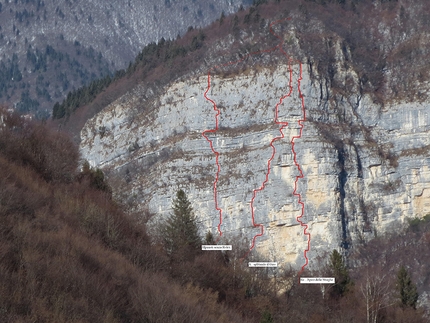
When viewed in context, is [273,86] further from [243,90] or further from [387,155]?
[387,155]

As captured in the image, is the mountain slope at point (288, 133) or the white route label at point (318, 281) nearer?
the white route label at point (318, 281)

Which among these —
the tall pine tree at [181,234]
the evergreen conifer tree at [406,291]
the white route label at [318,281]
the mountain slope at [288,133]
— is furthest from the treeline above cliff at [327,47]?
the tall pine tree at [181,234]

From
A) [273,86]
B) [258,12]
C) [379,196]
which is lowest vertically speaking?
[379,196]

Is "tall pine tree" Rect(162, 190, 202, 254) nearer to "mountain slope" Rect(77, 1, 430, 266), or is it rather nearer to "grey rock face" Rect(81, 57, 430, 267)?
"grey rock face" Rect(81, 57, 430, 267)

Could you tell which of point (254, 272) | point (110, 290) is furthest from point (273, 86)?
point (110, 290)

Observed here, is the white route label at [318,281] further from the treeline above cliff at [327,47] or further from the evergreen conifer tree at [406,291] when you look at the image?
the treeline above cliff at [327,47]

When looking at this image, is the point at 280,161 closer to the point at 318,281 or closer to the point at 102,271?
the point at 318,281

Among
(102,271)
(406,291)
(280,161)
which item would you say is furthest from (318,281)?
(280,161)

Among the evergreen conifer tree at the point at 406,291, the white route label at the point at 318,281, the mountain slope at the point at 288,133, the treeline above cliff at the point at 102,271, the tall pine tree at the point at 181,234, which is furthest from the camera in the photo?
the mountain slope at the point at 288,133

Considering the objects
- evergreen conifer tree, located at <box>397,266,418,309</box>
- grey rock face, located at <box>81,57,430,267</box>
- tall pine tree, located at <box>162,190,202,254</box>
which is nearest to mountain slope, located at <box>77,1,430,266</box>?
grey rock face, located at <box>81,57,430,267</box>
